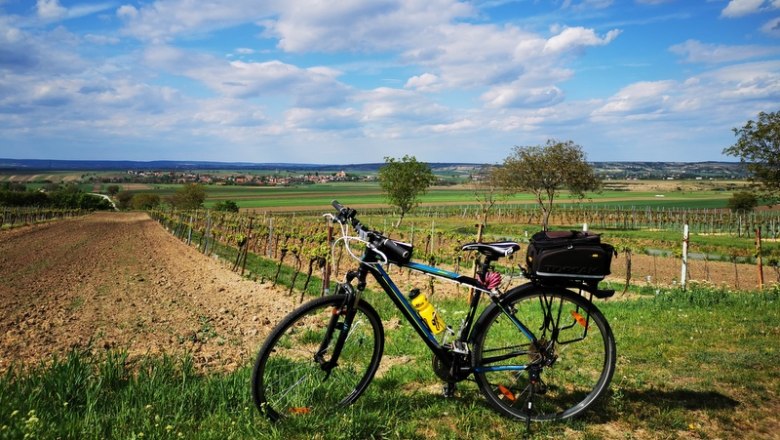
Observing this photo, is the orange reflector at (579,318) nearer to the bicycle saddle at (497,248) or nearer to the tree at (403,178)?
the bicycle saddle at (497,248)

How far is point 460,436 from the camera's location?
11.2 ft

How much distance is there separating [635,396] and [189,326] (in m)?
7.54

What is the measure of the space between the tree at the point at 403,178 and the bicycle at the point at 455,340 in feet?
139

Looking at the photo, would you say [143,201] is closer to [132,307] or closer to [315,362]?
[132,307]

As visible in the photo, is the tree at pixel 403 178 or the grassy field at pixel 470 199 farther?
the grassy field at pixel 470 199

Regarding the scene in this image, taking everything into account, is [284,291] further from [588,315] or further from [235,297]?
[588,315]

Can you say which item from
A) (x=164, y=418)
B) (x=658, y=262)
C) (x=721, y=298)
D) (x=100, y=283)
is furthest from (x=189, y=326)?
(x=658, y=262)

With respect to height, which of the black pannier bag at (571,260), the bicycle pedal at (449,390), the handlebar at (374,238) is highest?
the handlebar at (374,238)

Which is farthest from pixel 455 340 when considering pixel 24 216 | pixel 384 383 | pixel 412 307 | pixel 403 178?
pixel 24 216

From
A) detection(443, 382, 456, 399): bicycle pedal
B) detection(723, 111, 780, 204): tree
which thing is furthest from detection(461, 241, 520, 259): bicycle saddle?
detection(723, 111, 780, 204): tree

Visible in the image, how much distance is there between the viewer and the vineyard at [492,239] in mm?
17406

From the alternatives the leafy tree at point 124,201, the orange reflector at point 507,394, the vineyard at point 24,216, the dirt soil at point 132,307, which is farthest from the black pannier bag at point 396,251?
the leafy tree at point 124,201

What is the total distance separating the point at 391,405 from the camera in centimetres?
380

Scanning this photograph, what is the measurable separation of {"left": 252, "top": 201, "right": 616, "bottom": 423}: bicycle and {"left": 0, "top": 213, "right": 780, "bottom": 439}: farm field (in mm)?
193
